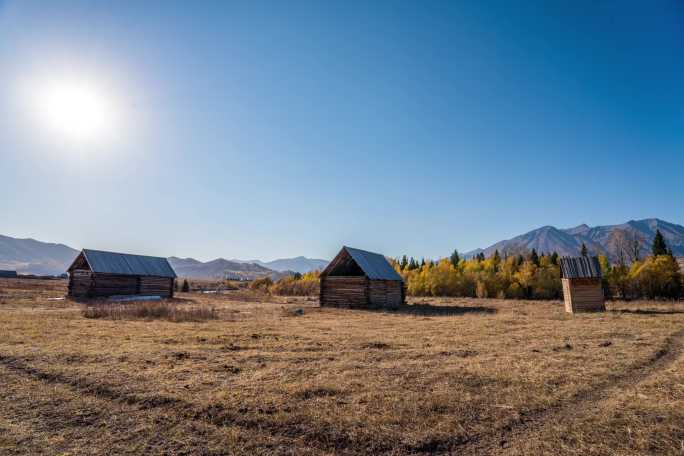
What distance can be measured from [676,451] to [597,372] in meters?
4.15

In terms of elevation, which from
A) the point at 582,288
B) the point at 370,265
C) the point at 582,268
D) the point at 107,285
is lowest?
the point at 107,285

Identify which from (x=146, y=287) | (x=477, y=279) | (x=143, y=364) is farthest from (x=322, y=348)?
(x=477, y=279)

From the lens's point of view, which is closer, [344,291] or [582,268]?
[582,268]

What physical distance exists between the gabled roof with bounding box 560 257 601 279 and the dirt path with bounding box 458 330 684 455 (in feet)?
61.6

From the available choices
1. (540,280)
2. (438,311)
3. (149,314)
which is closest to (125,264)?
(149,314)

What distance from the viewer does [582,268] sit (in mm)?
26828

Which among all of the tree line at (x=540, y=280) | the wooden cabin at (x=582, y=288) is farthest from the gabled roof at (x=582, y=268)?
the tree line at (x=540, y=280)

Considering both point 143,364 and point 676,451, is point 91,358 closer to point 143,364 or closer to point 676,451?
point 143,364

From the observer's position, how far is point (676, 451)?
5.00 m

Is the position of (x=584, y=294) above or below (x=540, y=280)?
below

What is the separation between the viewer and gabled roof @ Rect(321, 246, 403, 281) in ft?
109

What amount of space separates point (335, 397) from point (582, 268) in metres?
26.6

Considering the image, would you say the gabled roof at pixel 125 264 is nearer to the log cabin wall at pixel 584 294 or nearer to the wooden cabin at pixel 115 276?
the wooden cabin at pixel 115 276

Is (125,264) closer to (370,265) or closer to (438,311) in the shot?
(370,265)
